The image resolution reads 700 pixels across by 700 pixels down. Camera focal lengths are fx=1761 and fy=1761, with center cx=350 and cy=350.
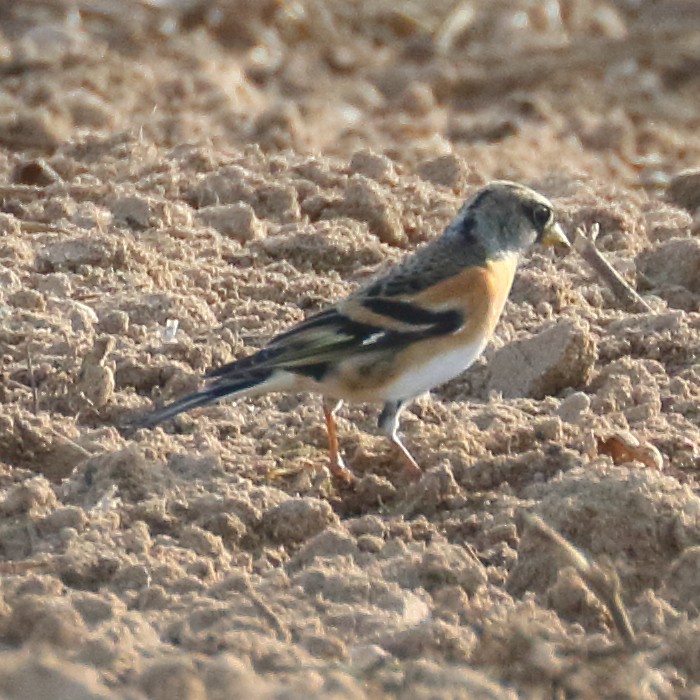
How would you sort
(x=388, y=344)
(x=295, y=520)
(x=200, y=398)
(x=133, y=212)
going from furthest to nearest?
1. (x=133, y=212)
2. (x=388, y=344)
3. (x=200, y=398)
4. (x=295, y=520)

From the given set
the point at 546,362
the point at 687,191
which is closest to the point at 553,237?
the point at 546,362

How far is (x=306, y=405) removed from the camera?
22.8 feet

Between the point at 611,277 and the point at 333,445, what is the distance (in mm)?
2126

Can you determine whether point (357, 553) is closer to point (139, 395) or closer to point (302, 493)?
point (302, 493)

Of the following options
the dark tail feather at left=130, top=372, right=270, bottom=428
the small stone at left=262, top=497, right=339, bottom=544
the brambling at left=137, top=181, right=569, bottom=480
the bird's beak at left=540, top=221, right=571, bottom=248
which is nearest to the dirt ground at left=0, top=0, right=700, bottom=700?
the small stone at left=262, top=497, right=339, bottom=544

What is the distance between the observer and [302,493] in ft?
20.1

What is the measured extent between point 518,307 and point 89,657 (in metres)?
3.74

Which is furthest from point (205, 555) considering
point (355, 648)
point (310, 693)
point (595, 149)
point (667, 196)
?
point (595, 149)

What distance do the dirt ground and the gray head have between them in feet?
1.31

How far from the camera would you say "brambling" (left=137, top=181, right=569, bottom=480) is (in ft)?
20.5

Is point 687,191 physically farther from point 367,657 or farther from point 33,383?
point 367,657

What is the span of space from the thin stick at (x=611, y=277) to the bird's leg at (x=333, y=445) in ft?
6.10

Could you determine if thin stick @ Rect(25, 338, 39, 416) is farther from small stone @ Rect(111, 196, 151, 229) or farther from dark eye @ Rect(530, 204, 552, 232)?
dark eye @ Rect(530, 204, 552, 232)

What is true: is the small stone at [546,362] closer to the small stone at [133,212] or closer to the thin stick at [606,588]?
the thin stick at [606,588]
